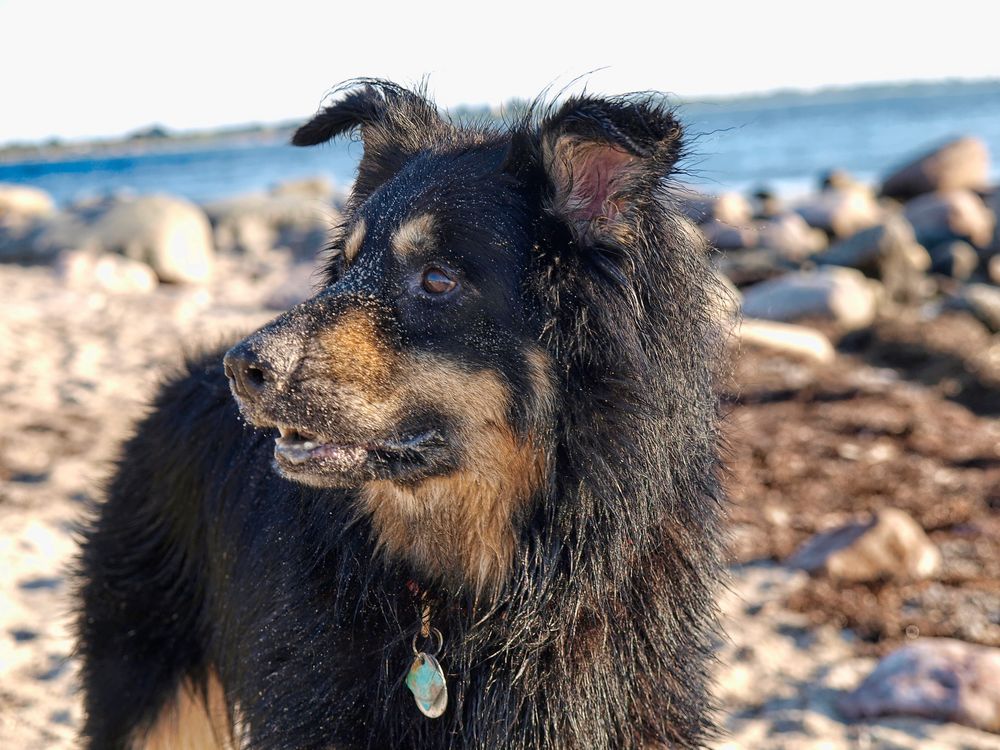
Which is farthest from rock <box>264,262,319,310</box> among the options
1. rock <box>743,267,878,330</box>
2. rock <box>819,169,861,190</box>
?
rock <box>819,169,861,190</box>

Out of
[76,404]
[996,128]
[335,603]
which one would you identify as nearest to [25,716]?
[335,603]

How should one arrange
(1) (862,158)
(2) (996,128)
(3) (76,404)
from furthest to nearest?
(2) (996,128) → (1) (862,158) → (3) (76,404)

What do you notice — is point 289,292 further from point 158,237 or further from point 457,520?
point 457,520

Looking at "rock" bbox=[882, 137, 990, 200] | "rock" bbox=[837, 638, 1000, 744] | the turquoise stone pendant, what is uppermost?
the turquoise stone pendant

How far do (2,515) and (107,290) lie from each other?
26.7ft

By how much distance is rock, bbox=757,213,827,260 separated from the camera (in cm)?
1734

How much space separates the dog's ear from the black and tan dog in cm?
44

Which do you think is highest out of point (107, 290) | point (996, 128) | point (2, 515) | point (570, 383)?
point (570, 383)

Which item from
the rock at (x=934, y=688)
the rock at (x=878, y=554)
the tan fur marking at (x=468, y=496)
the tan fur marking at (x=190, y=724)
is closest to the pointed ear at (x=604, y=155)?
the tan fur marking at (x=468, y=496)

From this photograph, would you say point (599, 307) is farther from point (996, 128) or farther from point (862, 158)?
point (996, 128)

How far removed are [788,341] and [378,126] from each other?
24.6 feet

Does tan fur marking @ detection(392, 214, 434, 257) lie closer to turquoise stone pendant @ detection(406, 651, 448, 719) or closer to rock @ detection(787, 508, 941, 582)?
turquoise stone pendant @ detection(406, 651, 448, 719)

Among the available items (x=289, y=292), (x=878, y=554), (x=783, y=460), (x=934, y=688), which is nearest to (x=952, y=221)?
(x=289, y=292)

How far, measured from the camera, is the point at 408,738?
2688 mm
